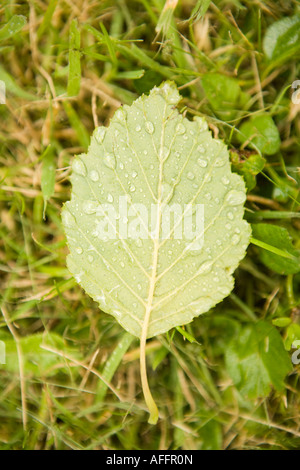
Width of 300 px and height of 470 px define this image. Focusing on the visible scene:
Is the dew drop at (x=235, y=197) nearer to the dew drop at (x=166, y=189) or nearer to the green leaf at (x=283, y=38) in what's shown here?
the dew drop at (x=166, y=189)

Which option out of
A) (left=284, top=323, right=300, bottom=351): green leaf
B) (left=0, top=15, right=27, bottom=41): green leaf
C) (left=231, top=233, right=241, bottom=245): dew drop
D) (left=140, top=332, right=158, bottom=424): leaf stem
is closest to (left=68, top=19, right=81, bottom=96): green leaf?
(left=0, top=15, right=27, bottom=41): green leaf

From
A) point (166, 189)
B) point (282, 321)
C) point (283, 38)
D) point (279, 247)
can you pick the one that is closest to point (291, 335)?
point (282, 321)

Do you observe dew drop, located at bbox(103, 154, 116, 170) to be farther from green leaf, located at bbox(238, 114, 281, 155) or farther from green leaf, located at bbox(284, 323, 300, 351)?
green leaf, located at bbox(284, 323, 300, 351)

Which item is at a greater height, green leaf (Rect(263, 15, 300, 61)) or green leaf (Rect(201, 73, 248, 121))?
green leaf (Rect(263, 15, 300, 61))

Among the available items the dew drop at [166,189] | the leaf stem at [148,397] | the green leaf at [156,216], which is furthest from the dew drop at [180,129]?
the leaf stem at [148,397]

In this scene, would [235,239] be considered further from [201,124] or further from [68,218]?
[68,218]
